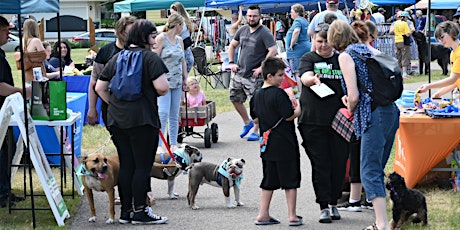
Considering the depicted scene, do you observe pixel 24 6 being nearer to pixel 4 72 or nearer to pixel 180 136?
pixel 4 72

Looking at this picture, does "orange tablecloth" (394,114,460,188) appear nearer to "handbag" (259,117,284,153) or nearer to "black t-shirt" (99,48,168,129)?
"handbag" (259,117,284,153)

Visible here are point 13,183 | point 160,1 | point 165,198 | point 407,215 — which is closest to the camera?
point 407,215

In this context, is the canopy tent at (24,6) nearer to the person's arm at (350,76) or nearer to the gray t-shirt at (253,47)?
the person's arm at (350,76)

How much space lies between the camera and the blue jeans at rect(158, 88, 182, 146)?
32.6ft

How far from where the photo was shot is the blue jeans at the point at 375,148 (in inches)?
255

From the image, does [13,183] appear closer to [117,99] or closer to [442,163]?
[117,99]

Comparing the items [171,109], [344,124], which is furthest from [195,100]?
[344,124]

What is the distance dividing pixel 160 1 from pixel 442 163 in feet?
68.7

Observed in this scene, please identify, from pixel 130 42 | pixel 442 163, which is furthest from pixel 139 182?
pixel 442 163

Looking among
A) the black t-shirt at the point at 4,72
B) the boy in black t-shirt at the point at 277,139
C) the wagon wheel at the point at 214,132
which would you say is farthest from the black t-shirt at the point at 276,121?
the wagon wheel at the point at 214,132

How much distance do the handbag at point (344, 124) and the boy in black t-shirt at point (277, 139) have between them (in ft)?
1.07

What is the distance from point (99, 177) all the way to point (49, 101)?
84 centimetres

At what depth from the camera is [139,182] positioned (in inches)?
281

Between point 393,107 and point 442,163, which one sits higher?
point 393,107
